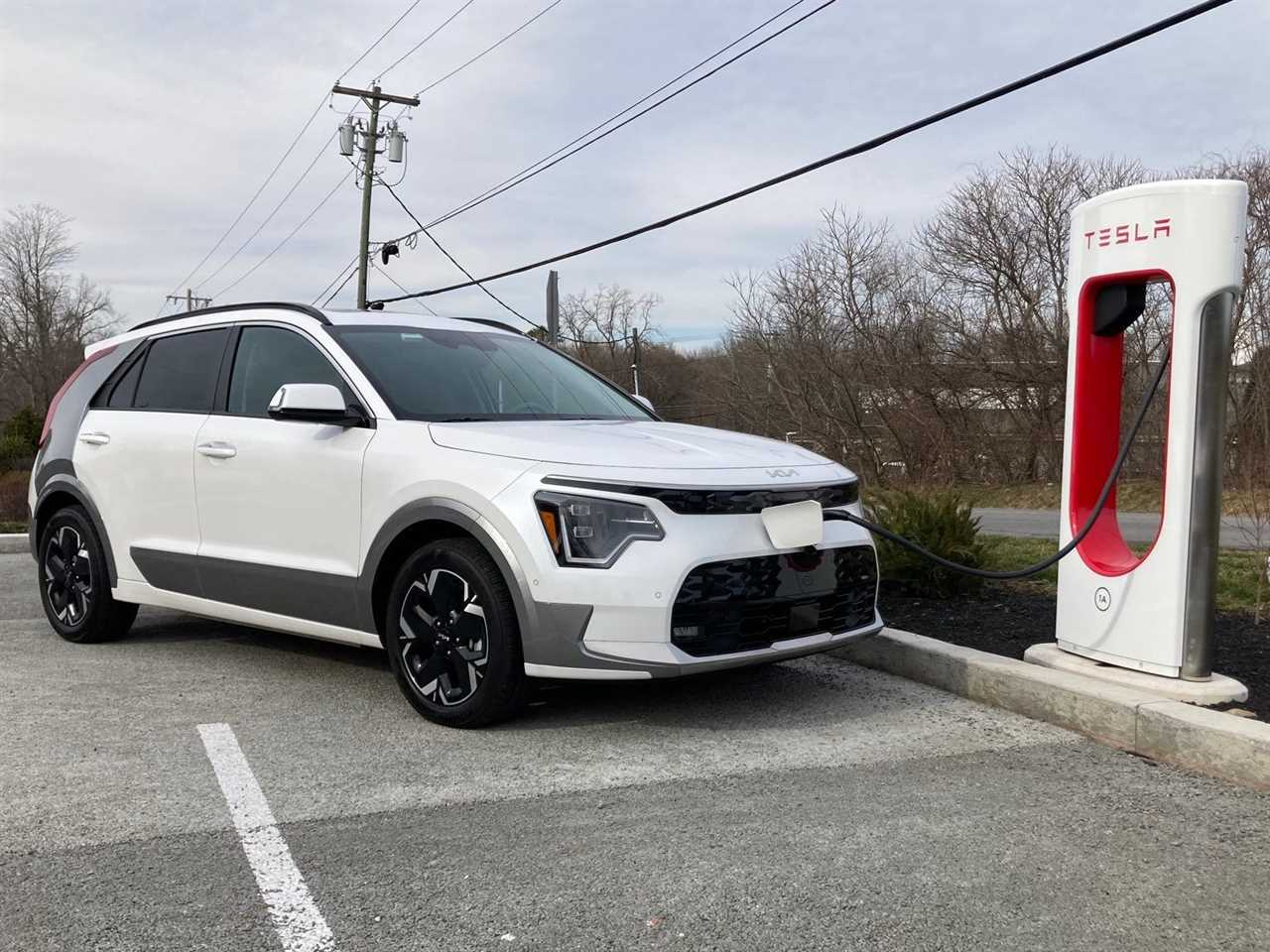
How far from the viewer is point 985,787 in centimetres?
393

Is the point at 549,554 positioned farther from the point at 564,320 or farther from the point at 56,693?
the point at 564,320

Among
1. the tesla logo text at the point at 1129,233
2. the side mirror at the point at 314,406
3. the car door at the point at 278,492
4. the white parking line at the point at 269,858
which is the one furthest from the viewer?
the car door at the point at 278,492

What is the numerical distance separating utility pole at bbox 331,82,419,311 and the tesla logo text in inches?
1100

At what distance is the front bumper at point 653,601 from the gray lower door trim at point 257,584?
105 cm

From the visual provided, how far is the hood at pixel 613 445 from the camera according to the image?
14.5 ft

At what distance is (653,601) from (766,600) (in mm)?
496

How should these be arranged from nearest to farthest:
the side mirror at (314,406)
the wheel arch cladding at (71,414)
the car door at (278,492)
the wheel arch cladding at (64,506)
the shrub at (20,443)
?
the side mirror at (314,406)
the car door at (278,492)
the wheel arch cladding at (64,506)
the wheel arch cladding at (71,414)
the shrub at (20,443)

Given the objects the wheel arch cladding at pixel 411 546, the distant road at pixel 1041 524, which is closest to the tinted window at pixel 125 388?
the wheel arch cladding at pixel 411 546

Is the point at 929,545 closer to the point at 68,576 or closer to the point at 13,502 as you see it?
the point at 68,576

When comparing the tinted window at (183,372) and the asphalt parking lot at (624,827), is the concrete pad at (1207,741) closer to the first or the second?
the asphalt parking lot at (624,827)

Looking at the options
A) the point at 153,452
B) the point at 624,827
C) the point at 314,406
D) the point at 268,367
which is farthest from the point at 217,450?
the point at 624,827

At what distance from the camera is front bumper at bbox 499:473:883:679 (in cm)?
424

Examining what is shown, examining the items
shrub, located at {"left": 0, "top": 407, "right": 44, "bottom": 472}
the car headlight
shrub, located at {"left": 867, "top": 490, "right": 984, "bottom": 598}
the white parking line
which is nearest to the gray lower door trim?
the white parking line

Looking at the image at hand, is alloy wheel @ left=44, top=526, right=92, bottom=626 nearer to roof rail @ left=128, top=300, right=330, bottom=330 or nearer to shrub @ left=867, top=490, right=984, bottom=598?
roof rail @ left=128, top=300, right=330, bottom=330
